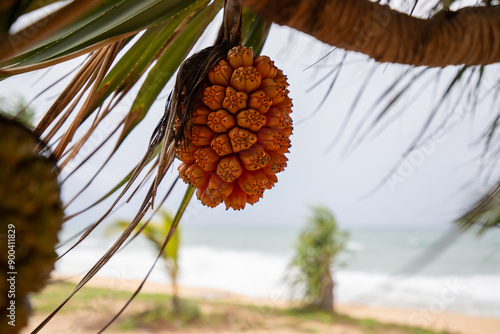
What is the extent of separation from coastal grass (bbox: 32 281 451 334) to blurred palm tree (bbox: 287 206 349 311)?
72 cm

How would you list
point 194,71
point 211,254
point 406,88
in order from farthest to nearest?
point 211,254
point 406,88
point 194,71

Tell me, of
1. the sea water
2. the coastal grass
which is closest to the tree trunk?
the sea water

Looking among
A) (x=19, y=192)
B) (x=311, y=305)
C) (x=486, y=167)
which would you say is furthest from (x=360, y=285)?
(x=19, y=192)

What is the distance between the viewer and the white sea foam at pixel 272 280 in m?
13.1

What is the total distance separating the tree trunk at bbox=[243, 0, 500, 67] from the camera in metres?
0.35

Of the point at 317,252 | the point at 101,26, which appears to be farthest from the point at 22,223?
the point at 317,252

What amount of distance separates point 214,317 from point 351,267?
34.9 feet

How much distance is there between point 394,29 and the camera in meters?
0.44

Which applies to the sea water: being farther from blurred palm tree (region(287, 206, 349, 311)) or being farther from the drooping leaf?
the drooping leaf

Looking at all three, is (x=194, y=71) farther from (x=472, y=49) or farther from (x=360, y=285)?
(x=360, y=285)

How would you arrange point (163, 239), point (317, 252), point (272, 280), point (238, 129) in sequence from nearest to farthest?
point (238, 129), point (163, 239), point (317, 252), point (272, 280)

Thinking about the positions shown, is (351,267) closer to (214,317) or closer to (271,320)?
(271,320)

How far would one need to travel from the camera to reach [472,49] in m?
0.50

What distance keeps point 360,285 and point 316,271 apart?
7857mm
